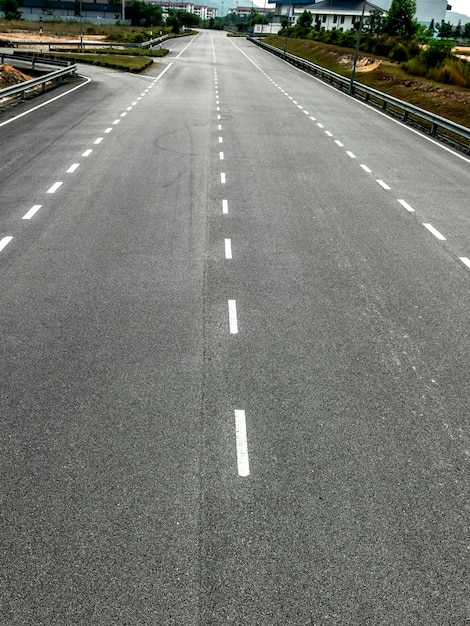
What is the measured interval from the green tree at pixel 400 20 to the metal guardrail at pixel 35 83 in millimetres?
57290

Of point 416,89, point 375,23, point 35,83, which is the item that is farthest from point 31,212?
point 375,23

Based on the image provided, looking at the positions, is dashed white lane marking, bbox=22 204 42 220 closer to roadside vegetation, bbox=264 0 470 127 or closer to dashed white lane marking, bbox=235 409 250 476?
dashed white lane marking, bbox=235 409 250 476

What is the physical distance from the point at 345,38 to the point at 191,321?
7477 centimetres

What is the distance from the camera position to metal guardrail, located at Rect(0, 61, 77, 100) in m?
25.5

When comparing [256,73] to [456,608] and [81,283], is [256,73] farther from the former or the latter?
[456,608]

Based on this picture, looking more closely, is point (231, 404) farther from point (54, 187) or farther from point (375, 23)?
point (375, 23)

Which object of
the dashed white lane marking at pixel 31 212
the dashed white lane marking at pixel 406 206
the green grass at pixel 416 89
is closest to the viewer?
the dashed white lane marking at pixel 31 212

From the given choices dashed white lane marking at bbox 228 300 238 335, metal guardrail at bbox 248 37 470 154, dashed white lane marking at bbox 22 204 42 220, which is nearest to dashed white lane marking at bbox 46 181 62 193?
dashed white lane marking at bbox 22 204 42 220

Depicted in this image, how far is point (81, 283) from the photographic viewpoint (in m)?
9.20

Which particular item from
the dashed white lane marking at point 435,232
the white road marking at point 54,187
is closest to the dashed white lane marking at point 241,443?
the dashed white lane marking at point 435,232

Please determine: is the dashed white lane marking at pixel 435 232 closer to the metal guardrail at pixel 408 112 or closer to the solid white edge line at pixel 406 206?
the solid white edge line at pixel 406 206

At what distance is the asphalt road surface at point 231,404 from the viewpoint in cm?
437

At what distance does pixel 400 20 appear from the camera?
80.2 meters

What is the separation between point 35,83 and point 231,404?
92.0 ft
